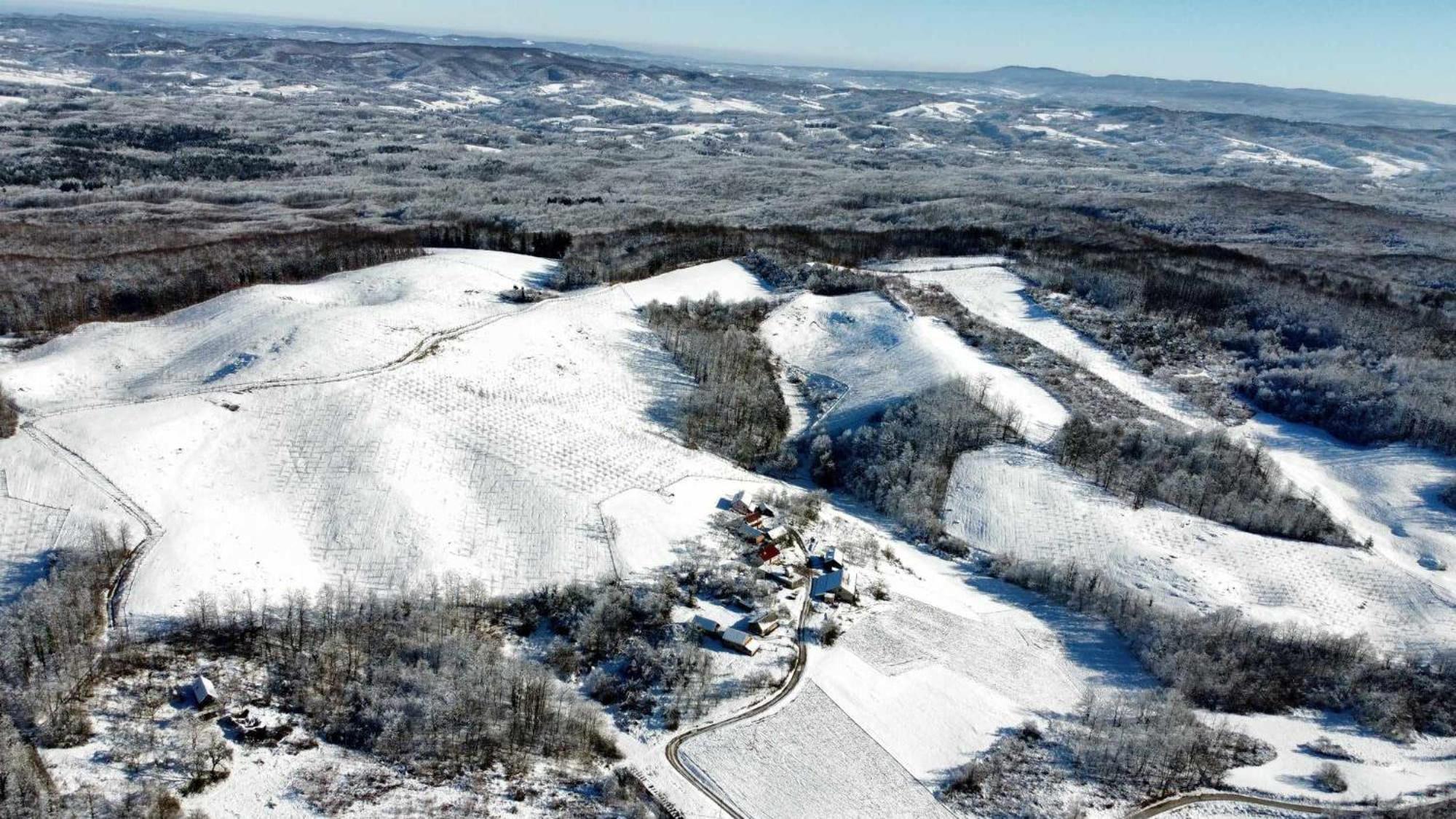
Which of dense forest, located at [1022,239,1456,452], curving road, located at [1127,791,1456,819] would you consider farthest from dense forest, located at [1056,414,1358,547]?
curving road, located at [1127,791,1456,819]

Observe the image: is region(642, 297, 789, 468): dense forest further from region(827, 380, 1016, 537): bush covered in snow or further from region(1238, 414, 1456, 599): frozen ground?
region(1238, 414, 1456, 599): frozen ground

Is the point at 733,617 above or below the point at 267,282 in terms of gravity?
below

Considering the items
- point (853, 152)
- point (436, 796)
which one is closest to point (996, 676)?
point (436, 796)

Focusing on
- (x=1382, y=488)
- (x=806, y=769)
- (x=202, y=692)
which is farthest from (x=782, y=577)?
(x=1382, y=488)

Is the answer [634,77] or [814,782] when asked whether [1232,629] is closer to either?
[814,782]

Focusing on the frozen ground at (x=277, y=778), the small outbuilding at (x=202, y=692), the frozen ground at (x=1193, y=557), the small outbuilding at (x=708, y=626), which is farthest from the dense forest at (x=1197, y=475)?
the small outbuilding at (x=202, y=692)

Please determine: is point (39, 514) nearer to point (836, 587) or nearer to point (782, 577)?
point (782, 577)

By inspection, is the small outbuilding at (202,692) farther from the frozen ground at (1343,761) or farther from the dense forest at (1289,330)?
the dense forest at (1289,330)
